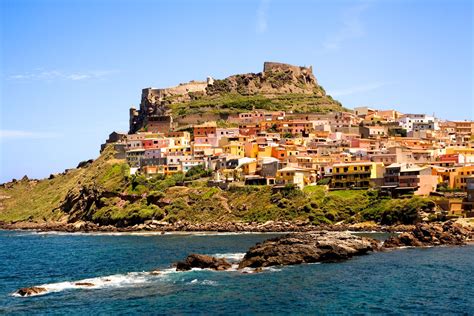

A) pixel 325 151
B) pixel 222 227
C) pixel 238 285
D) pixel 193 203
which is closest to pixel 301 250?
pixel 238 285

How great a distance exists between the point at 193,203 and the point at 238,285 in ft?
150

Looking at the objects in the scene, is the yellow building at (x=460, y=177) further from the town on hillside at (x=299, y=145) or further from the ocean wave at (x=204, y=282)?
the ocean wave at (x=204, y=282)

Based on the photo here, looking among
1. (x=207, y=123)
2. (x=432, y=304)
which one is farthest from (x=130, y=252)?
(x=207, y=123)

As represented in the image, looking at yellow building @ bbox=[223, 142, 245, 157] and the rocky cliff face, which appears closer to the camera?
yellow building @ bbox=[223, 142, 245, 157]

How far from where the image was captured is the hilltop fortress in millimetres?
141875

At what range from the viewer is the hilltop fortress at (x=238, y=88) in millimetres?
141875

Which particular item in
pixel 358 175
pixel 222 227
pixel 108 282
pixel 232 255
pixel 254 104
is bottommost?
pixel 108 282

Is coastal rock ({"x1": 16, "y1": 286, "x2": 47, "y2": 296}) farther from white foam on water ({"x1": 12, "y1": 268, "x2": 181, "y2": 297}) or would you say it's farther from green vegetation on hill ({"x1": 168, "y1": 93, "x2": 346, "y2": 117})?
green vegetation on hill ({"x1": 168, "y1": 93, "x2": 346, "y2": 117})

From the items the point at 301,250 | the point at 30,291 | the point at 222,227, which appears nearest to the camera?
the point at 30,291

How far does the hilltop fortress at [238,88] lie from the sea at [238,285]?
8038 centimetres

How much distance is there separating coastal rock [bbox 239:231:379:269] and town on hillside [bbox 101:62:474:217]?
69.3 feet

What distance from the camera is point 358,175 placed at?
276 feet

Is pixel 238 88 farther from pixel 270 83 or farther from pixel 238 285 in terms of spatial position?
pixel 238 285

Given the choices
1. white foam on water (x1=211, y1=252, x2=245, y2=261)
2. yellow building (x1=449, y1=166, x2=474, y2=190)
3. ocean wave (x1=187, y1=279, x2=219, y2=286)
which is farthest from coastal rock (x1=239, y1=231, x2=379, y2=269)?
yellow building (x1=449, y1=166, x2=474, y2=190)
